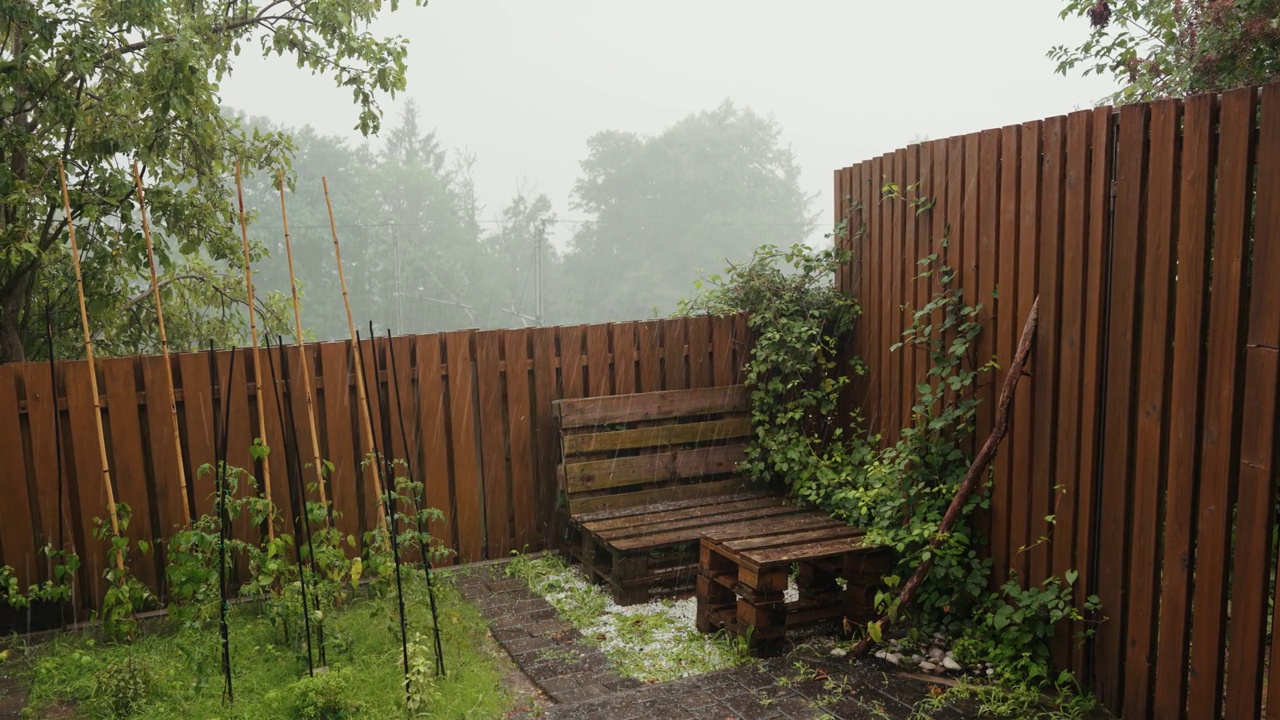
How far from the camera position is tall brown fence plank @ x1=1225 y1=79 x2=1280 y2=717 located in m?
2.88

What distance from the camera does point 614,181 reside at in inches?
2447

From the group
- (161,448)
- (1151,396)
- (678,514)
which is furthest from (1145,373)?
(161,448)

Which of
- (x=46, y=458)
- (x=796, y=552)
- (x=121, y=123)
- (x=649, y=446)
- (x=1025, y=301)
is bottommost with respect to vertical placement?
(x=796, y=552)

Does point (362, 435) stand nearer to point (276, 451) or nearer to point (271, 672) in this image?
point (276, 451)

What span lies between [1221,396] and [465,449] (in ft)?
13.6

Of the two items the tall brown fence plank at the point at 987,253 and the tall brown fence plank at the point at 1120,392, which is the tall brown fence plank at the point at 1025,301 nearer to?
the tall brown fence plank at the point at 987,253

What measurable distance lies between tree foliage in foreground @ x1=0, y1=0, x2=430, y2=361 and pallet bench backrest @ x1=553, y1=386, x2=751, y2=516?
274 cm

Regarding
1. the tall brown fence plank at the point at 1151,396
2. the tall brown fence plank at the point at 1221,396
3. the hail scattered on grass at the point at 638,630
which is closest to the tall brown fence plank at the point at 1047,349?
the tall brown fence plank at the point at 1151,396

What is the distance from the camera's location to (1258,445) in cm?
294

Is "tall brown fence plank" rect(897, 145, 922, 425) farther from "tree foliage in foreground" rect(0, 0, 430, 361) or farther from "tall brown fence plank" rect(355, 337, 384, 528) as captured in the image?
"tree foliage in foreground" rect(0, 0, 430, 361)

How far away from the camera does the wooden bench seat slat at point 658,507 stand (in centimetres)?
552

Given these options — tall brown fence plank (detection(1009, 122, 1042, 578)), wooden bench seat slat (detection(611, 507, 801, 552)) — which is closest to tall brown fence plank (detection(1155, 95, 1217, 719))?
tall brown fence plank (detection(1009, 122, 1042, 578))

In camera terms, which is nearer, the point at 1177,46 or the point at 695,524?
the point at 695,524

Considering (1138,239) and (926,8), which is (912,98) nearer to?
(926,8)
